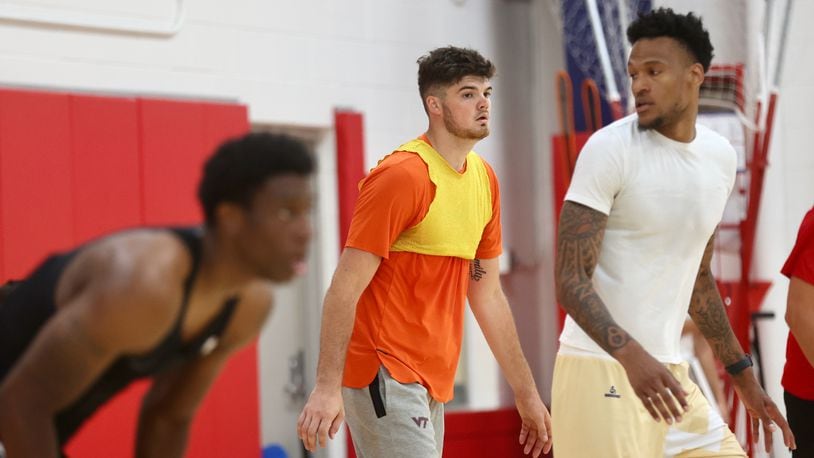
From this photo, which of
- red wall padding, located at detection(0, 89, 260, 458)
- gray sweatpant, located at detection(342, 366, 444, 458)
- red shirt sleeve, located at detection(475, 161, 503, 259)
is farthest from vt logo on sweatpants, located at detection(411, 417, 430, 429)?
red wall padding, located at detection(0, 89, 260, 458)

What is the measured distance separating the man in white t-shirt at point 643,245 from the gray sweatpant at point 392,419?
1.20 feet

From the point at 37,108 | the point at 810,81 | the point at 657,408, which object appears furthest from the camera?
the point at 810,81

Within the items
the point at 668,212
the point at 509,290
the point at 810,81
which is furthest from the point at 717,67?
the point at 668,212

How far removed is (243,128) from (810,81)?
3.21m

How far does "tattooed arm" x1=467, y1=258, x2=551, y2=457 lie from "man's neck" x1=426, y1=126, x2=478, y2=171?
0.34m

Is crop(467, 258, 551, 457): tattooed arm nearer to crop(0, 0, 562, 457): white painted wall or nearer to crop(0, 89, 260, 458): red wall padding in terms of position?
crop(0, 89, 260, 458): red wall padding

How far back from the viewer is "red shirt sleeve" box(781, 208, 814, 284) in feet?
12.5

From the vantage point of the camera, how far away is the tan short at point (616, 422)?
3326 mm

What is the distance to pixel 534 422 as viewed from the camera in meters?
3.74

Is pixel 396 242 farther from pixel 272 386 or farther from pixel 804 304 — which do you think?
pixel 272 386

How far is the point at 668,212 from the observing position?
11.1 feet

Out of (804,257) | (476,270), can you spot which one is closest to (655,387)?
(476,270)

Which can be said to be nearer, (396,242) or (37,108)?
(396,242)

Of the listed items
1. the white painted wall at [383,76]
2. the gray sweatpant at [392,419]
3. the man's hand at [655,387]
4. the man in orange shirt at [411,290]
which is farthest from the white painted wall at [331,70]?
the man's hand at [655,387]
